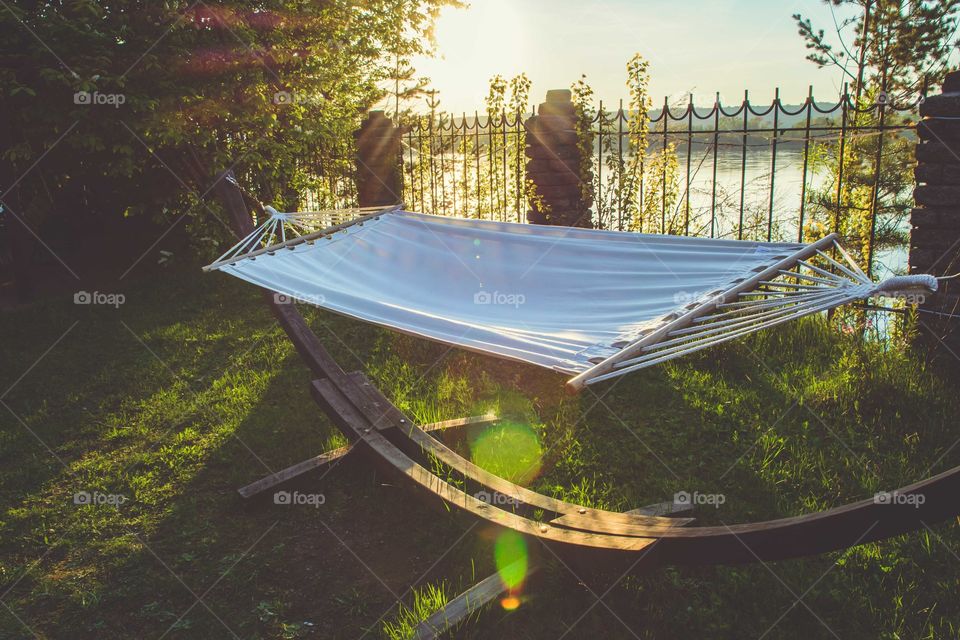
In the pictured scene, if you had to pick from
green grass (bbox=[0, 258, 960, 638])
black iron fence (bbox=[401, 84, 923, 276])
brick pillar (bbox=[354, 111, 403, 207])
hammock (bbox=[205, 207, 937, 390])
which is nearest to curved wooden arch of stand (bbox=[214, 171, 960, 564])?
green grass (bbox=[0, 258, 960, 638])

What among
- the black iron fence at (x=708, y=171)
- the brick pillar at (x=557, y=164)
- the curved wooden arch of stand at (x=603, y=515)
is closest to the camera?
the curved wooden arch of stand at (x=603, y=515)

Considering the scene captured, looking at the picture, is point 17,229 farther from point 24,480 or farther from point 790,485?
point 790,485

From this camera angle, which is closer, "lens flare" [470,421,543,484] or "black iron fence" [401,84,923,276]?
"lens flare" [470,421,543,484]

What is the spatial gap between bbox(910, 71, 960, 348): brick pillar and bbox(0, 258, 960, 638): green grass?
310 mm

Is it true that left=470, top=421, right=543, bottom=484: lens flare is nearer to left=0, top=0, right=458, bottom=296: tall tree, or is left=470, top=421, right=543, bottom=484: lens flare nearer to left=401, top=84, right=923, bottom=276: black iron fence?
left=401, top=84, right=923, bottom=276: black iron fence

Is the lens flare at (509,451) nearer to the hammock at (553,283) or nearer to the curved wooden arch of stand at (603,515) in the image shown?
the curved wooden arch of stand at (603,515)

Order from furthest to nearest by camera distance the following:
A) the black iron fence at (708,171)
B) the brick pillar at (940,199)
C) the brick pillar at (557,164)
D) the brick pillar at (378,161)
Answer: the brick pillar at (378,161) < the brick pillar at (557,164) < the black iron fence at (708,171) < the brick pillar at (940,199)

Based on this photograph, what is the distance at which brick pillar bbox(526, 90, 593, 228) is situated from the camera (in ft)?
18.5

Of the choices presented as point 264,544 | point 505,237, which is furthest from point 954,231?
point 264,544

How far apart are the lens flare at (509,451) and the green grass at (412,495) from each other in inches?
2.0

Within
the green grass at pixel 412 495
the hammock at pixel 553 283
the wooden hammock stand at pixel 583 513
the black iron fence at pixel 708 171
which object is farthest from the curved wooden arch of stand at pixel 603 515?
the black iron fence at pixel 708 171

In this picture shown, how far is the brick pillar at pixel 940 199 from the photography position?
11.5 feet

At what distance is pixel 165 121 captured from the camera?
513cm

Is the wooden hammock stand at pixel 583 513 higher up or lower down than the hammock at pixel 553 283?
lower down
